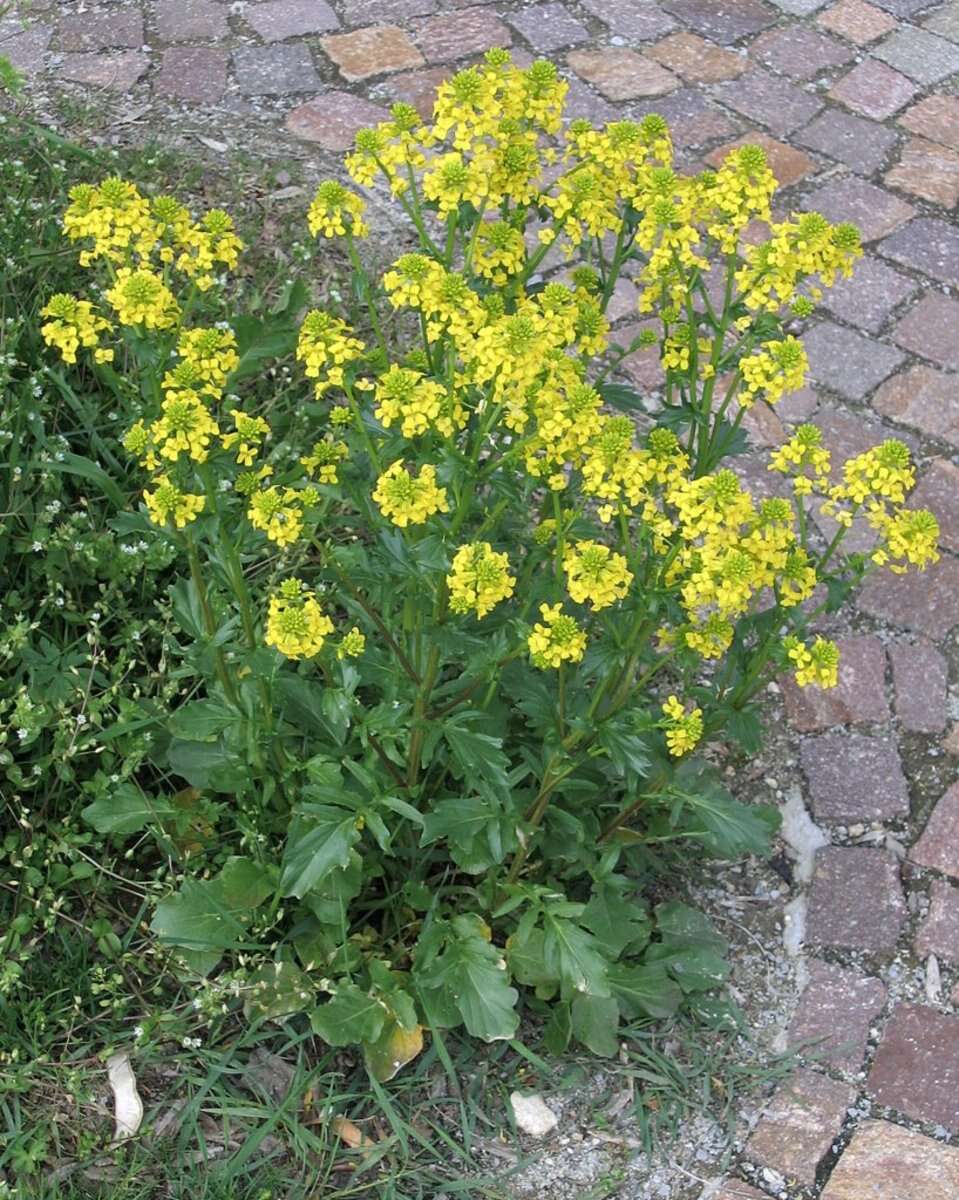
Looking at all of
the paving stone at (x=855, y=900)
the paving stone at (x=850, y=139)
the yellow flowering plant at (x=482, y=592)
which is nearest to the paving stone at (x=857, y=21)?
the paving stone at (x=850, y=139)

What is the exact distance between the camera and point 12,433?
3.22m

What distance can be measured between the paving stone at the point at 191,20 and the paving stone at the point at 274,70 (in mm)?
145

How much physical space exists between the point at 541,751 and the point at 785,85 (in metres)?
3.00

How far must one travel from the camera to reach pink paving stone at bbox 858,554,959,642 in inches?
138

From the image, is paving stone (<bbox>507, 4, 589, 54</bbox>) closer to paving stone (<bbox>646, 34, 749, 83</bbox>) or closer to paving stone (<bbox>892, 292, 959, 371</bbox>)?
paving stone (<bbox>646, 34, 749, 83</bbox>)

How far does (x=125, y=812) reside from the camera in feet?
9.25

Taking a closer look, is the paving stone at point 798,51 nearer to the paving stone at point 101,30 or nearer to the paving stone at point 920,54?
the paving stone at point 920,54

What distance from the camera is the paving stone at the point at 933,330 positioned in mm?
4074

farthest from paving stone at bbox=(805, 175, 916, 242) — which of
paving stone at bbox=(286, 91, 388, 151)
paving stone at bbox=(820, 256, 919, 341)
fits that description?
paving stone at bbox=(286, 91, 388, 151)

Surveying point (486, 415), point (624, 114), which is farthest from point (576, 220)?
point (624, 114)

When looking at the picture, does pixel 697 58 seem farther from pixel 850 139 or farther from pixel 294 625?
pixel 294 625

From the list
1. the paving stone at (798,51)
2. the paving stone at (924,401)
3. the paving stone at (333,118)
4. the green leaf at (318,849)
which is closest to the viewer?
the green leaf at (318,849)

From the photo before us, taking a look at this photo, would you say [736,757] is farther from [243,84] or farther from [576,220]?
[243,84]

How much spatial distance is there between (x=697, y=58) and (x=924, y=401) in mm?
1632
